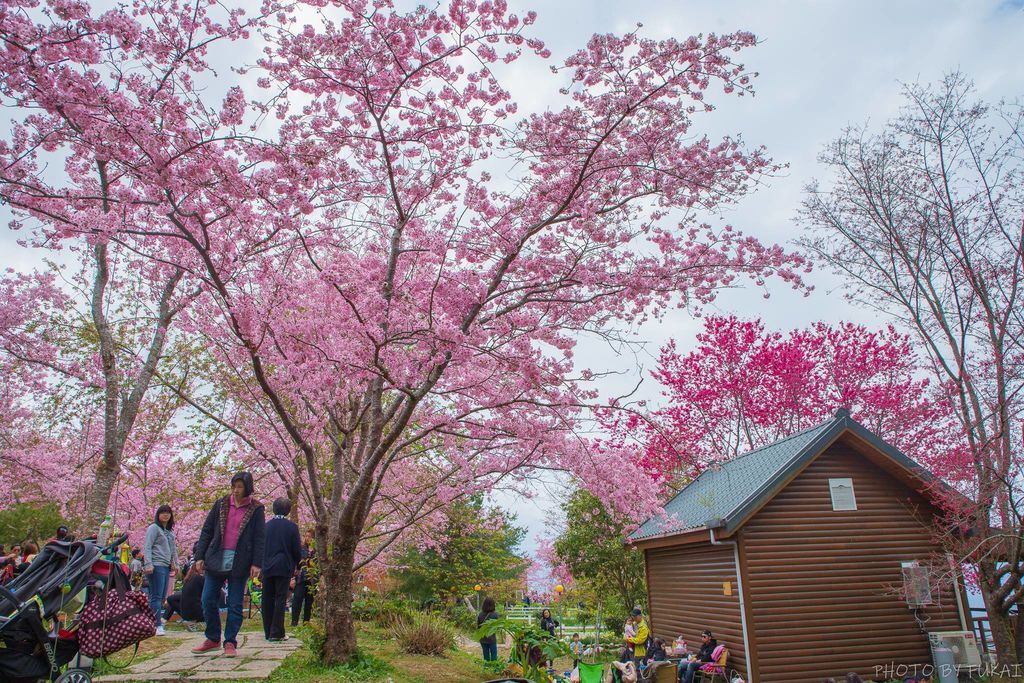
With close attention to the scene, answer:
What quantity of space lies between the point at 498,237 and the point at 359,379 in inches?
93.2

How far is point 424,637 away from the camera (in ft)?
33.0

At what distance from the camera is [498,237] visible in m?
6.75

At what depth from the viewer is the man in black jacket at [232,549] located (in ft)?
20.8

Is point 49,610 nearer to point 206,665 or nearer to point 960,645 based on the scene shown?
point 206,665

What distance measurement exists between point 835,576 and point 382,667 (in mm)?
8771

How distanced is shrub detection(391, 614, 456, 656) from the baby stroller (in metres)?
5.88

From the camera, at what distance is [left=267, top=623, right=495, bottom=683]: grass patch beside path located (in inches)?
253

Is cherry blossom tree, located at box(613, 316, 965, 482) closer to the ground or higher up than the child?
higher up

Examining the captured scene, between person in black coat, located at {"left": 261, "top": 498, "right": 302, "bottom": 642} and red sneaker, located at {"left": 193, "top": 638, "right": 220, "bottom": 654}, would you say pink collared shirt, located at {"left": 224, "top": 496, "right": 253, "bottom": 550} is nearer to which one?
person in black coat, located at {"left": 261, "top": 498, "right": 302, "bottom": 642}

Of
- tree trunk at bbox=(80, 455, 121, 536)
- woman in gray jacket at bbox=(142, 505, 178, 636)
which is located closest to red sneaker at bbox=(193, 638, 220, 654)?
woman in gray jacket at bbox=(142, 505, 178, 636)

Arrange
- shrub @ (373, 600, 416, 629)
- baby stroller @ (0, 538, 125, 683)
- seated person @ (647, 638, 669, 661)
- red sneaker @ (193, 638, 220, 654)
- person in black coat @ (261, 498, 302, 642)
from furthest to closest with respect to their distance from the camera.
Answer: shrub @ (373, 600, 416, 629) < seated person @ (647, 638, 669, 661) < person in black coat @ (261, 498, 302, 642) < red sneaker @ (193, 638, 220, 654) < baby stroller @ (0, 538, 125, 683)

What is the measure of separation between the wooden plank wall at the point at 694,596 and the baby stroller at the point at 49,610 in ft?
33.4

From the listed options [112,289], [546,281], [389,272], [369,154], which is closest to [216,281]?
[389,272]

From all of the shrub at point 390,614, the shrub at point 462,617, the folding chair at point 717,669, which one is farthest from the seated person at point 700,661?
the shrub at point 462,617
